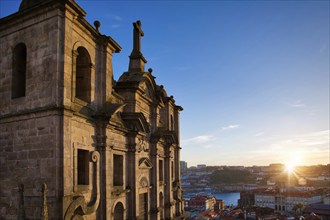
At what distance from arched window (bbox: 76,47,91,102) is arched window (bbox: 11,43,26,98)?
7.39 feet

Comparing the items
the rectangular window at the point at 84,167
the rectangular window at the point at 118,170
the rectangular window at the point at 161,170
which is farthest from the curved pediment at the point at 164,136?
the rectangular window at the point at 84,167

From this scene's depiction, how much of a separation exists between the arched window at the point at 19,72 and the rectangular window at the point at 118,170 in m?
6.32

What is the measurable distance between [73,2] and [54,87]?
3.31m

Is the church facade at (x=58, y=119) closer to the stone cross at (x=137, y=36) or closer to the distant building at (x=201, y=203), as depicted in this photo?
the stone cross at (x=137, y=36)

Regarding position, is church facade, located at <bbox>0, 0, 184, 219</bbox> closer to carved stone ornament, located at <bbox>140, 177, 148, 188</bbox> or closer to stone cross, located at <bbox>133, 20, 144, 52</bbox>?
carved stone ornament, located at <bbox>140, 177, 148, 188</bbox>

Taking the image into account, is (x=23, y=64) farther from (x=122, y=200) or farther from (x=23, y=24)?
(x=122, y=200)

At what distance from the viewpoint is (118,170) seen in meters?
18.7

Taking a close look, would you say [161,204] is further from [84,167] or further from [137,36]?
[84,167]

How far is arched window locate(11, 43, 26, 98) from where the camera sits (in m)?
14.0

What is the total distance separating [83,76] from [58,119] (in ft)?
12.4

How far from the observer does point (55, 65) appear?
41.0ft

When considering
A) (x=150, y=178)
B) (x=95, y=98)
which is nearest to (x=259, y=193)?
(x=150, y=178)

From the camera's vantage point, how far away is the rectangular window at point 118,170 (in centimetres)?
1852

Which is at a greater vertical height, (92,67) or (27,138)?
(92,67)
